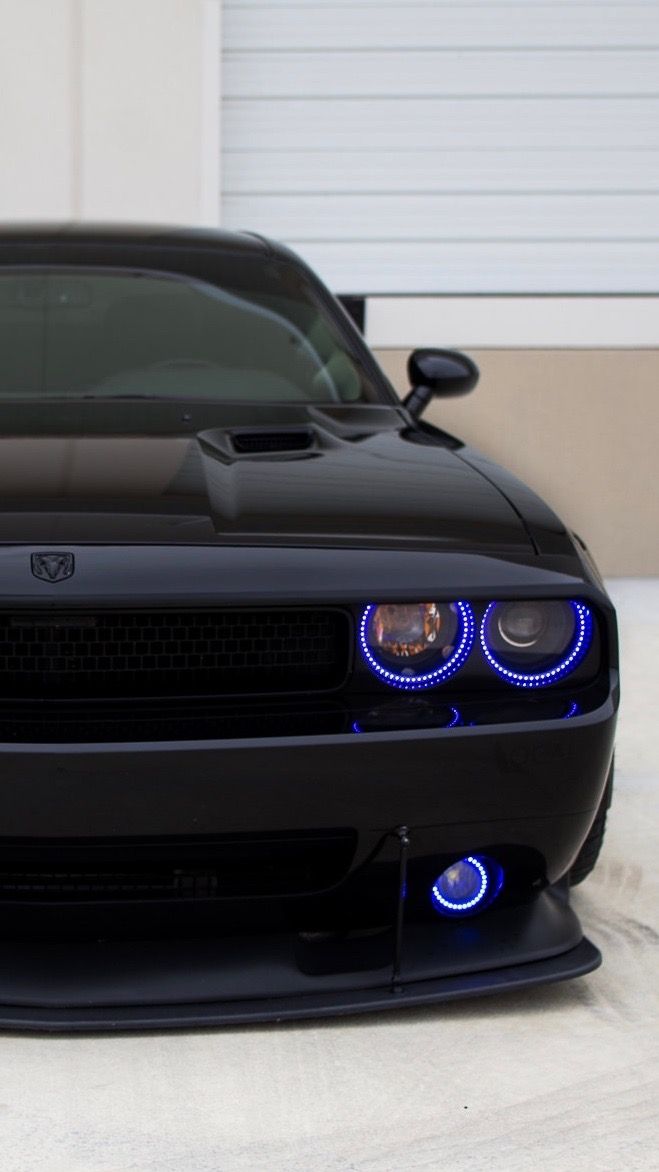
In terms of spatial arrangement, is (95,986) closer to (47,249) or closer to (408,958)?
(408,958)

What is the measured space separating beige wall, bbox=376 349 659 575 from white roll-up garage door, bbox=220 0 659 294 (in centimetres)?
48

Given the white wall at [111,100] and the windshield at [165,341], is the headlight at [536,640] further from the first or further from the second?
the white wall at [111,100]

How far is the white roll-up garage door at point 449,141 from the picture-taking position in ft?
24.3

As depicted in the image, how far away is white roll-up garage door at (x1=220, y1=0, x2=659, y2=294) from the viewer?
7.42 m

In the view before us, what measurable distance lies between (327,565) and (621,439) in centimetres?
523

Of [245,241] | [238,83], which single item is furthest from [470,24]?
[245,241]

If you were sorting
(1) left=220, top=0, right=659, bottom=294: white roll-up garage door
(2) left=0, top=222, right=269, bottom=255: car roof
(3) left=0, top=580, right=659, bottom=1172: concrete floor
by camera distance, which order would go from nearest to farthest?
(3) left=0, top=580, right=659, bottom=1172: concrete floor < (2) left=0, top=222, right=269, bottom=255: car roof < (1) left=220, top=0, right=659, bottom=294: white roll-up garage door

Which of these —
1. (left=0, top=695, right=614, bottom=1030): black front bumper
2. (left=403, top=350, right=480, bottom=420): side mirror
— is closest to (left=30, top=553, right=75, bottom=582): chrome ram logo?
(left=0, top=695, right=614, bottom=1030): black front bumper

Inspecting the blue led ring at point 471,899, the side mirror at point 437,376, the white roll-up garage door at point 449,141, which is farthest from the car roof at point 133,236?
the white roll-up garage door at point 449,141

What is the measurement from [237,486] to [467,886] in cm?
71

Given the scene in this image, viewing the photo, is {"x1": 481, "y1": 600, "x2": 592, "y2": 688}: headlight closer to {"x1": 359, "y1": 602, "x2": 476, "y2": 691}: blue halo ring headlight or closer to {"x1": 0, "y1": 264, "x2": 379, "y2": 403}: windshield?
{"x1": 359, "y1": 602, "x2": 476, "y2": 691}: blue halo ring headlight

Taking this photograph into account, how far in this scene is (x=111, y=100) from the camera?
7.07 m

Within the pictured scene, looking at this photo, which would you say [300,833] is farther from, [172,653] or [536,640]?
[536,640]

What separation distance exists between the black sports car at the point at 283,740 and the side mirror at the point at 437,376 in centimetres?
121
